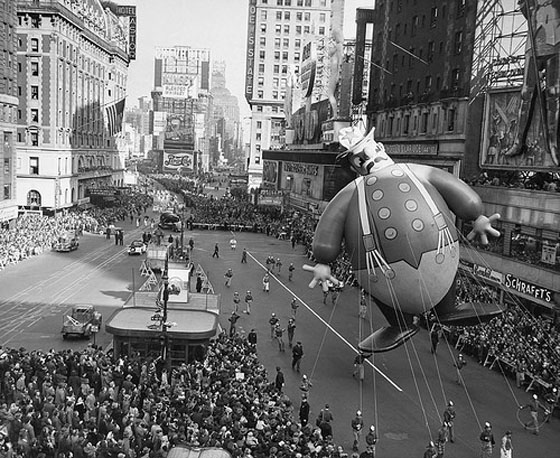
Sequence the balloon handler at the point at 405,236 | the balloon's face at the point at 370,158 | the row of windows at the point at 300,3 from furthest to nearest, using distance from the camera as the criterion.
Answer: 1. the row of windows at the point at 300,3
2. the balloon's face at the point at 370,158
3. the balloon handler at the point at 405,236

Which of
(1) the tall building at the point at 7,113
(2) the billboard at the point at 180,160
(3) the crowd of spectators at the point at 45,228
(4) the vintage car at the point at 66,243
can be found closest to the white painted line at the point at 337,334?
(4) the vintage car at the point at 66,243

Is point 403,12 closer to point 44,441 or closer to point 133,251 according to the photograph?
point 133,251

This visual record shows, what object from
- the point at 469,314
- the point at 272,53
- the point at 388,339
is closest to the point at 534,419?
the point at 469,314

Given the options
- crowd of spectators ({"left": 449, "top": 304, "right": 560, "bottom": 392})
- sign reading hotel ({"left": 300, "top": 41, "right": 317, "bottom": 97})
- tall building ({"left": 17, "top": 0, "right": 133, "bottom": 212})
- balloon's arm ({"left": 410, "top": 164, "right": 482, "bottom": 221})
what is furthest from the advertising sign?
balloon's arm ({"left": 410, "top": 164, "right": 482, "bottom": 221})

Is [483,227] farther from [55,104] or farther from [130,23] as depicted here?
[130,23]

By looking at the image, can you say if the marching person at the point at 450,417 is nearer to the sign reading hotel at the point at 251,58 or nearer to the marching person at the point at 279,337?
the marching person at the point at 279,337
